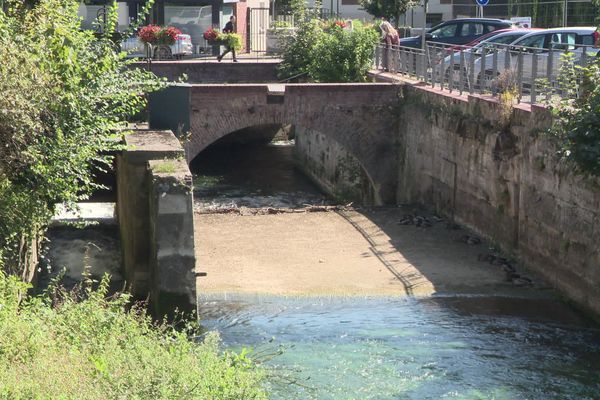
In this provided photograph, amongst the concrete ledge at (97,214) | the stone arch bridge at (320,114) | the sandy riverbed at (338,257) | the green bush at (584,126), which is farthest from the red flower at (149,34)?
the green bush at (584,126)

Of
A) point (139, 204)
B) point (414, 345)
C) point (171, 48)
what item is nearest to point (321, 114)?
point (139, 204)

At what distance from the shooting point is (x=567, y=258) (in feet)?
54.9

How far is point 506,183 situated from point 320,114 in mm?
5998

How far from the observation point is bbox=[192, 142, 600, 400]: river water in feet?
41.7

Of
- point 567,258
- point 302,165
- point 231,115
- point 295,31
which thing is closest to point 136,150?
point 567,258

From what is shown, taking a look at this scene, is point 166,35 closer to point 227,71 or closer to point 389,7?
point 227,71

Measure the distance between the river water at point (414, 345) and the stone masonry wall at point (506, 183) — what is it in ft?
2.88

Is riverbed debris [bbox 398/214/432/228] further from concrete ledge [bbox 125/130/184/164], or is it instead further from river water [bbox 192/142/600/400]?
concrete ledge [bbox 125/130/184/164]

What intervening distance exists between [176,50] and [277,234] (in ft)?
49.9

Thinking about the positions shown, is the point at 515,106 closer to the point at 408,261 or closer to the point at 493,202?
the point at 493,202

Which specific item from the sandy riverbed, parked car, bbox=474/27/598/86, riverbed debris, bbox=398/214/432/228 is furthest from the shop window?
riverbed debris, bbox=398/214/432/228

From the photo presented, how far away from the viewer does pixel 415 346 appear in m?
14.3

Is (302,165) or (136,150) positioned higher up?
(136,150)

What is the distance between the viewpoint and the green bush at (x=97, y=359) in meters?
9.09
